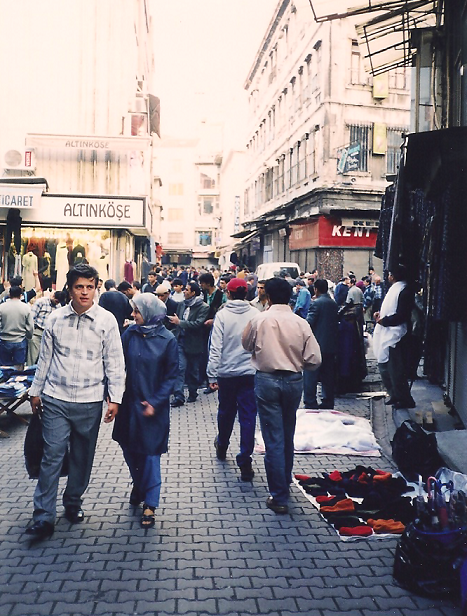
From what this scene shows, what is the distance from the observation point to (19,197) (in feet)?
62.5

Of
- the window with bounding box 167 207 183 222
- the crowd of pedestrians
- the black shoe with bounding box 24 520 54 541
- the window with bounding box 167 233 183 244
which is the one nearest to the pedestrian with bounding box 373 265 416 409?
the crowd of pedestrians

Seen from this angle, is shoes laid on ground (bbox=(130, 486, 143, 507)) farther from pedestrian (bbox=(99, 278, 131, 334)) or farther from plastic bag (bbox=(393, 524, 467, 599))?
pedestrian (bbox=(99, 278, 131, 334))

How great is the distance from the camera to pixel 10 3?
69.3 feet

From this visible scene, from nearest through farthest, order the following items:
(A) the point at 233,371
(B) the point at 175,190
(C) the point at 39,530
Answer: (C) the point at 39,530
(A) the point at 233,371
(B) the point at 175,190

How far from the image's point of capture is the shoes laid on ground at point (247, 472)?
20.9 ft

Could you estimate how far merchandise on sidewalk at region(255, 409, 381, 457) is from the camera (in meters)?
7.49

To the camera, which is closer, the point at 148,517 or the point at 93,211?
the point at 148,517

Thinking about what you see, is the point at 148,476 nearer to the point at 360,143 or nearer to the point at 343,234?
the point at 343,234

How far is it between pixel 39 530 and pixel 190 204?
243ft

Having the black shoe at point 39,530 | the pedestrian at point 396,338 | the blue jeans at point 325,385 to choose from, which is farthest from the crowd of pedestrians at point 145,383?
the blue jeans at point 325,385

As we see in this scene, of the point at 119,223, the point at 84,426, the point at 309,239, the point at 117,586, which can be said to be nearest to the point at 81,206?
the point at 119,223

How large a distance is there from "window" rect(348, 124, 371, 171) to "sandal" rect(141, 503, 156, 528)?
2490 cm

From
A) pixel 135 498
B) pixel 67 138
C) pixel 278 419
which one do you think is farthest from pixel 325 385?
pixel 67 138

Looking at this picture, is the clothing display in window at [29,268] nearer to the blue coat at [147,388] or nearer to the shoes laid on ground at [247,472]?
the shoes laid on ground at [247,472]
